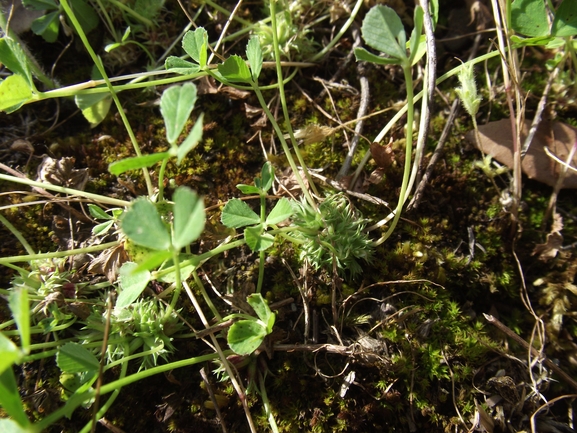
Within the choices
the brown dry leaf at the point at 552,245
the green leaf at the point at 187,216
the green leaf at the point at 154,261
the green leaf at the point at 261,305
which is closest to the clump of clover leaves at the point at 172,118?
the green leaf at the point at 187,216

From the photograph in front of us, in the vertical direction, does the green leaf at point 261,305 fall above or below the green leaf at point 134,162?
below

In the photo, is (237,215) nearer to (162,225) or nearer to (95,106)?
(162,225)

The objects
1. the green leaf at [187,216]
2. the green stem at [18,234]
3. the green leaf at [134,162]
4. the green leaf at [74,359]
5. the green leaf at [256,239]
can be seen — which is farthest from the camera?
the green stem at [18,234]

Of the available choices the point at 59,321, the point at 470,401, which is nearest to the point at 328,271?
the point at 470,401

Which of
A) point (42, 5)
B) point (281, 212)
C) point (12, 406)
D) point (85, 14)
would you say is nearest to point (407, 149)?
point (281, 212)

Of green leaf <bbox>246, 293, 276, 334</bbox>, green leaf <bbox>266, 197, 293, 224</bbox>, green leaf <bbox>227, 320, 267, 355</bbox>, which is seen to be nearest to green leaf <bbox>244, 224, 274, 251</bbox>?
green leaf <bbox>266, 197, 293, 224</bbox>

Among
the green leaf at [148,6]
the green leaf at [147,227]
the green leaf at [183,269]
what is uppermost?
the green leaf at [148,6]

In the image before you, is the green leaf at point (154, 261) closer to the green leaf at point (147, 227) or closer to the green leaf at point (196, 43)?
the green leaf at point (147, 227)
